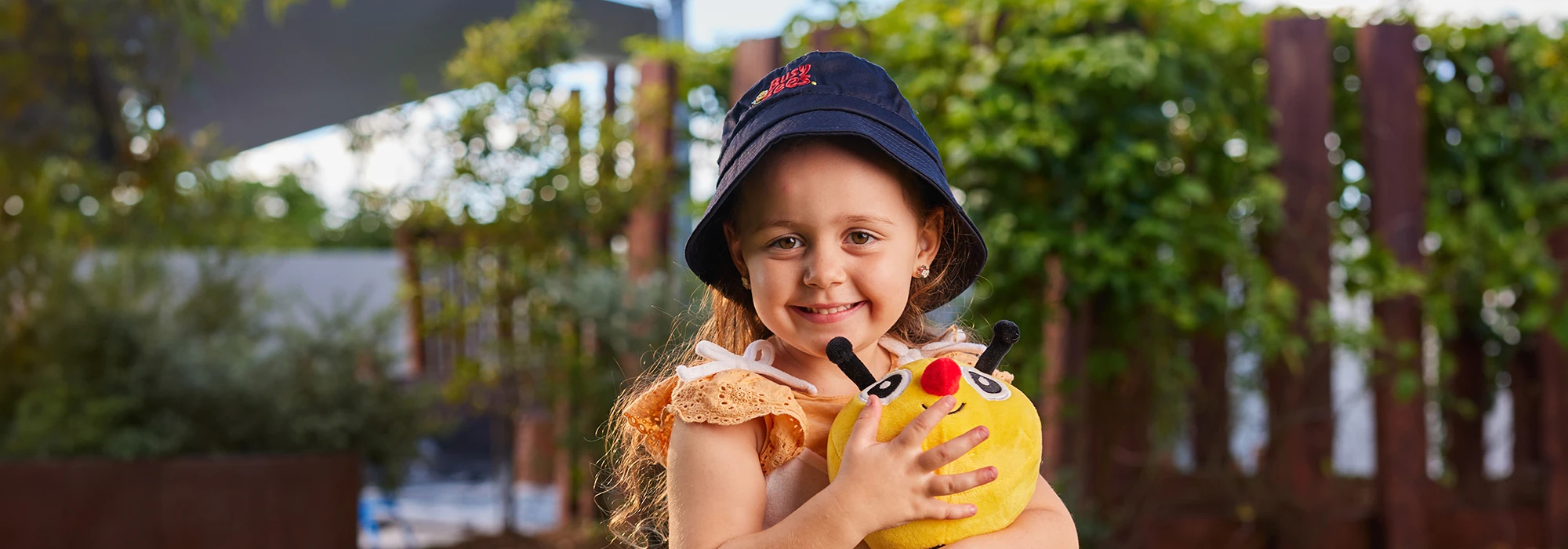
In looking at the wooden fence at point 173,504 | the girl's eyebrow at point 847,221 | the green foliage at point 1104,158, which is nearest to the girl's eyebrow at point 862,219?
the girl's eyebrow at point 847,221

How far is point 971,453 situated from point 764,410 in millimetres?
205

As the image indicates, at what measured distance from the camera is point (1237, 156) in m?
3.75

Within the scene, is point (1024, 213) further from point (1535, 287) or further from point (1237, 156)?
point (1535, 287)

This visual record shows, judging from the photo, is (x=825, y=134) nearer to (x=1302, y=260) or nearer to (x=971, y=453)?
(x=971, y=453)

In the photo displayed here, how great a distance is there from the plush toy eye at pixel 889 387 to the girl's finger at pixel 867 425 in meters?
0.02

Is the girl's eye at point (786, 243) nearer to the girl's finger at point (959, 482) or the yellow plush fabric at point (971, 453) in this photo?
the yellow plush fabric at point (971, 453)

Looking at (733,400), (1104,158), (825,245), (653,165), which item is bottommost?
(733,400)

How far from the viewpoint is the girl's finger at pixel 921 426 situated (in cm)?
105

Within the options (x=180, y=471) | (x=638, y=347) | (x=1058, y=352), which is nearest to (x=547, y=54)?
(x=638, y=347)

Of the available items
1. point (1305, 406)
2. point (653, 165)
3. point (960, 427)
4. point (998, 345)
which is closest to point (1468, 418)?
point (1305, 406)

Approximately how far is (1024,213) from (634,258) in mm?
1592

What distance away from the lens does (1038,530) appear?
3.82ft

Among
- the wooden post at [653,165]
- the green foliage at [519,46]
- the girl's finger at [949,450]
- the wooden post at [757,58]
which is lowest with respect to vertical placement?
the girl's finger at [949,450]

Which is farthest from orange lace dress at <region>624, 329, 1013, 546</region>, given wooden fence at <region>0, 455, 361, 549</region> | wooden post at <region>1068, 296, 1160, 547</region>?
wooden fence at <region>0, 455, 361, 549</region>
